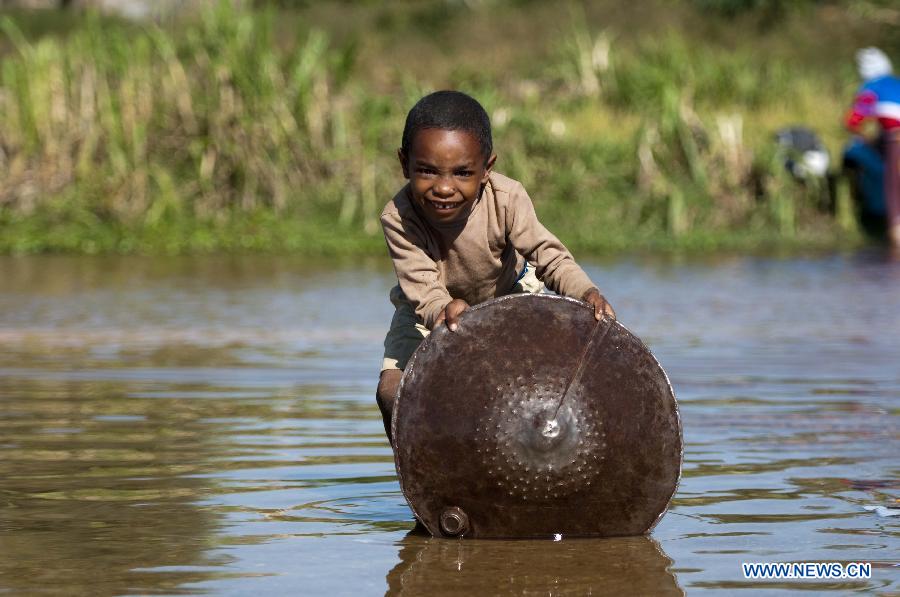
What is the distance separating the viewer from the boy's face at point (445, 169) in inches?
193

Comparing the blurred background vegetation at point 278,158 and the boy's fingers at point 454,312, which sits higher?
the boy's fingers at point 454,312

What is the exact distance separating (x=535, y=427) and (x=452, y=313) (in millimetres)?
456

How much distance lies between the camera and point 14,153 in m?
18.2

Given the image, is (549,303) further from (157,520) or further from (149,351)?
(149,351)

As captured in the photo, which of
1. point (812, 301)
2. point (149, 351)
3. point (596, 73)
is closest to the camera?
point (149, 351)

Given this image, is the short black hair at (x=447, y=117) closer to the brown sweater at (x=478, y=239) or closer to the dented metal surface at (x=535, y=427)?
the brown sweater at (x=478, y=239)

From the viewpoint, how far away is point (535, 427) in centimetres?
457

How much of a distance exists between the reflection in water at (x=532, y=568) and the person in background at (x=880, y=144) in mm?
13460

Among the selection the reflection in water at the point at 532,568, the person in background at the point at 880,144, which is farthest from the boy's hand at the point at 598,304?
the person in background at the point at 880,144

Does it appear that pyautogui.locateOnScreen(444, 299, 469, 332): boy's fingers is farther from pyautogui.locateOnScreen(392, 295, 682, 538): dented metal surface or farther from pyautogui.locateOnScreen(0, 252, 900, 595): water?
pyautogui.locateOnScreen(0, 252, 900, 595): water

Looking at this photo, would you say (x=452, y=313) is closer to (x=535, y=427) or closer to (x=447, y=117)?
(x=535, y=427)

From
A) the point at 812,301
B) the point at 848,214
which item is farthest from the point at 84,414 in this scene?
the point at 848,214

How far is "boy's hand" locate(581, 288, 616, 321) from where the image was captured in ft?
15.7

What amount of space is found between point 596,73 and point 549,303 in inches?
706
